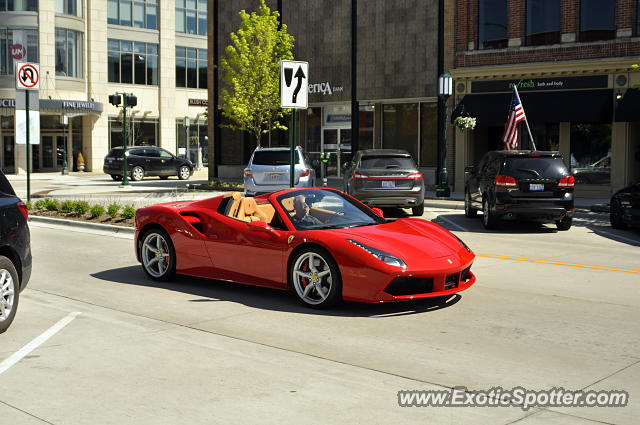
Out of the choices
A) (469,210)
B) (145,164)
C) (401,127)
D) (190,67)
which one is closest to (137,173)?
(145,164)

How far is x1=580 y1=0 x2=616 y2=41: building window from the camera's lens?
86.5ft

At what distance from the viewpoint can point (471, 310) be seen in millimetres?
8305

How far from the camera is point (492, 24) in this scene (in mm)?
29141

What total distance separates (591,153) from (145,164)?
2258cm

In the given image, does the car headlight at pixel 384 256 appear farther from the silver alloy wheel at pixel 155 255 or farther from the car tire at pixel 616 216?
the car tire at pixel 616 216

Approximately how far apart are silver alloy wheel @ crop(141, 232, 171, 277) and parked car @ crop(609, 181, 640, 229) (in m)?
10.5

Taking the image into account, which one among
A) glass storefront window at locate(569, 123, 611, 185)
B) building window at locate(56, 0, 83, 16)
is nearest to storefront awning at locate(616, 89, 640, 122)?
glass storefront window at locate(569, 123, 611, 185)

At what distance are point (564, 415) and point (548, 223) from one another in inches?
572

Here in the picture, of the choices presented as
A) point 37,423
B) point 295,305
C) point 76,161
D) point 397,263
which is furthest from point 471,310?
point 76,161

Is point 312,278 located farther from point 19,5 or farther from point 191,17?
point 191,17

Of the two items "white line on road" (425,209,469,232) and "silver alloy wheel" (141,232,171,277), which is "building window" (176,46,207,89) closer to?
"white line on road" (425,209,469,232)

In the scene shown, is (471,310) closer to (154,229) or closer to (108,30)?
(154,229)

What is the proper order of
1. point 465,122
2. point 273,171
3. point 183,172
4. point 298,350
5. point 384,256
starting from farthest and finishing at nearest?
point 183,172 → point 465,122 → point 273,171 → point 384,256 → point 298,350

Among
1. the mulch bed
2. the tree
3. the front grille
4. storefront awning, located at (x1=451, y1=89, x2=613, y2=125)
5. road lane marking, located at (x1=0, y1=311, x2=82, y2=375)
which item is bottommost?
road lane marking, located at (x1=0, y1=311, x2=82, y2=375)
